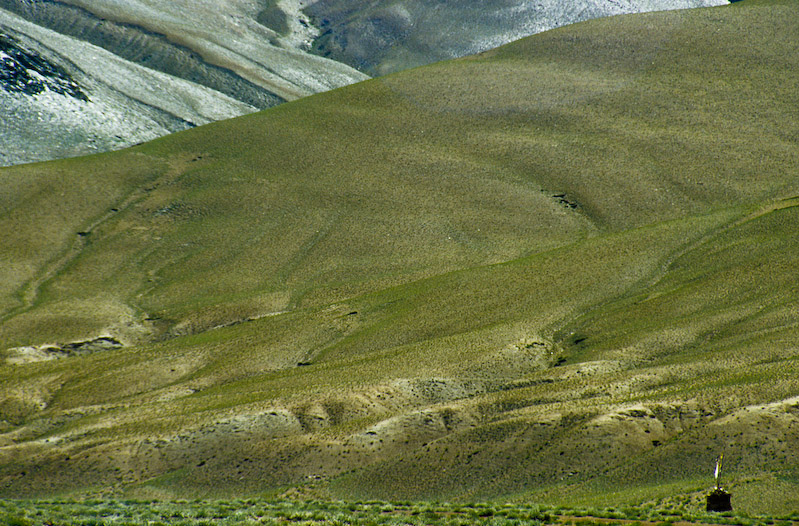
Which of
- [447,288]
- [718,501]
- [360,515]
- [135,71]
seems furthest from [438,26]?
[718,501]

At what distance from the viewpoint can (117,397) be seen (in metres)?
45.2

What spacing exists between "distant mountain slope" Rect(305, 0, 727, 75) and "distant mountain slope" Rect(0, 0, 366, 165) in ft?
40.5

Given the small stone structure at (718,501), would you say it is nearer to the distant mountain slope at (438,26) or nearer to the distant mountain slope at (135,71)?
the distant mountain slope at (135,71)

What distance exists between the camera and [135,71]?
4882 inches

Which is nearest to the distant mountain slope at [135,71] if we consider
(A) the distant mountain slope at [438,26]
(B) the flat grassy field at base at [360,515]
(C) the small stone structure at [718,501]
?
(A) the distant mountain slope at [438,26]

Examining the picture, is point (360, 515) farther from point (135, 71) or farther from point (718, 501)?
point (135, 71)

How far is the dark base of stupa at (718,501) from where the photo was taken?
74.8 feet

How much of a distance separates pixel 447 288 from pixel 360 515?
3333cm

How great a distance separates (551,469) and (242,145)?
63988mm

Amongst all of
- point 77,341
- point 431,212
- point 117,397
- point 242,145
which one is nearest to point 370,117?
point 242,145

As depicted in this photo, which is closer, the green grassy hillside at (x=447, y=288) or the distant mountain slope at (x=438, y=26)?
the green grassy hillside at (x=447, y=288)

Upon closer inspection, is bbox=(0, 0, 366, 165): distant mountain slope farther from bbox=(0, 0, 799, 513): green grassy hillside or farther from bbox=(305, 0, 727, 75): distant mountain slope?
bbox=(0, 0, 799, 513): green grassy hillside

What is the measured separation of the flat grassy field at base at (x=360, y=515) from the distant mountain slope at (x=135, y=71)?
256ft

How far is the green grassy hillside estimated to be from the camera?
32688mm
